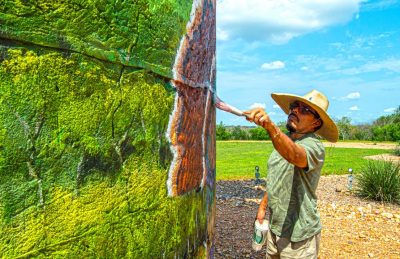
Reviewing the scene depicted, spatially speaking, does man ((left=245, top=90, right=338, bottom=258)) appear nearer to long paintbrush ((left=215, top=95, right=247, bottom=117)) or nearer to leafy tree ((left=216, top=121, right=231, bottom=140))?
long paintbrush ((left=215, top=95, right=247, bottom=117))

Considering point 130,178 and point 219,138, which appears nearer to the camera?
point 130,178

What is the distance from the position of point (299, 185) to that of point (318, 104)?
2.03ft

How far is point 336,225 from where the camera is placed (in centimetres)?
857

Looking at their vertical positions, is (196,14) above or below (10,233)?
above

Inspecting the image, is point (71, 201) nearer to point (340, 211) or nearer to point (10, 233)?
point (10, 233)

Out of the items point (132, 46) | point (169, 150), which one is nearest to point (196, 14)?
point (132, 46)

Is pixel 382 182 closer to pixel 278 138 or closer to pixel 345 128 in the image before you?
pixel 278 138

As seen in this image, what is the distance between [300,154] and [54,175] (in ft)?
5.57

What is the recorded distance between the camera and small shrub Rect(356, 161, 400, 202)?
10.9m

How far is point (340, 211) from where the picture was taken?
9789mm

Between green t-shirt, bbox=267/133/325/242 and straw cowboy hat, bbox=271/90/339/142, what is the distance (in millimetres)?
185

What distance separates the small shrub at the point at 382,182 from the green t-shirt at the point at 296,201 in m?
8.48

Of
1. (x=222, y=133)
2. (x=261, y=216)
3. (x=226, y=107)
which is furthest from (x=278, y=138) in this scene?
(x=222, y=133)

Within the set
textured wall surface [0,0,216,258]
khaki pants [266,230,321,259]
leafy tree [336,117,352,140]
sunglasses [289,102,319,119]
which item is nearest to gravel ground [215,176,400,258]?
khaki pants [266,230,321,259]
